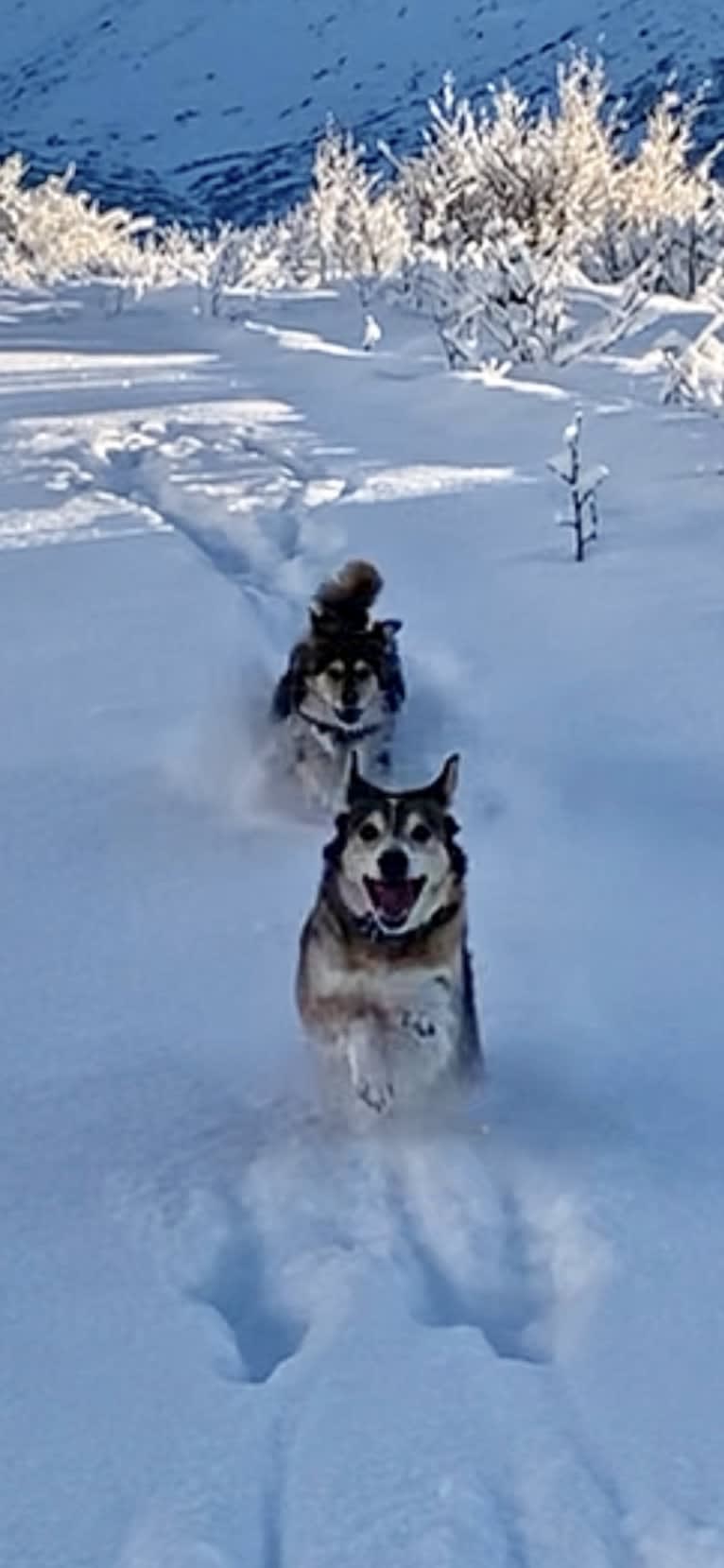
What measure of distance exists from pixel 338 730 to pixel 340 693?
0.10 m

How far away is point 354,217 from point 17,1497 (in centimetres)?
1872

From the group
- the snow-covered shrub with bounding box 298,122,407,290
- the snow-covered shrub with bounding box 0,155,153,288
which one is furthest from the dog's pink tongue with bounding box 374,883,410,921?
the snow-covered shrub with bounding box 0,155,153,288

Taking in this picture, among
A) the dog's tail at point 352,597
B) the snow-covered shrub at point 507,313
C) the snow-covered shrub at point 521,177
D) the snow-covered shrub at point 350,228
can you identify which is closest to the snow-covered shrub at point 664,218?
the snow-covered shrub at point 521,177

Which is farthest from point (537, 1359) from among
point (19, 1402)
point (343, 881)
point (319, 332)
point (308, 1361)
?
point (319, 332)

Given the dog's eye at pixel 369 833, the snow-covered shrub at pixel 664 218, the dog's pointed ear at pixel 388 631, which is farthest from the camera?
the snow-covered shrub at pixel 664 218

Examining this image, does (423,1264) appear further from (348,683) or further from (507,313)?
(507,313)

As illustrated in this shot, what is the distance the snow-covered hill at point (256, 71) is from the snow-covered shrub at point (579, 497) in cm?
5979

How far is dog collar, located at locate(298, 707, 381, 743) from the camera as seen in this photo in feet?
18.0

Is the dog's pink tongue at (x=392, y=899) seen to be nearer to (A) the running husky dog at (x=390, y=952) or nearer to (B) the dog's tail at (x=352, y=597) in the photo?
(A) the running husky dog at (x=390, y=952)

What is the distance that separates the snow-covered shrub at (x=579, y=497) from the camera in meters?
7.43

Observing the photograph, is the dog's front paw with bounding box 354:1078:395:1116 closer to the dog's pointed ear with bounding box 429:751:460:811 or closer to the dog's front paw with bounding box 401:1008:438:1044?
the dog's front paw with bounding box 401:1008:438:1044

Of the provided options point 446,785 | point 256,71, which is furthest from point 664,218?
point 256,71

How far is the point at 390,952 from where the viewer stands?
133 inches

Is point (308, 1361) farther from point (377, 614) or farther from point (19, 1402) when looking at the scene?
point (377, 614)
